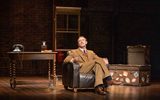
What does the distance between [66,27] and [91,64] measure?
4962 mm

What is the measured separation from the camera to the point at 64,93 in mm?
8844

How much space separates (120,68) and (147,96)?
2157 mm

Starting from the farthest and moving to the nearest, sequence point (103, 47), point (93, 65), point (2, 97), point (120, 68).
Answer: point (103, 47) < point (120, 68) < point (93, 65) < point (2, 97)

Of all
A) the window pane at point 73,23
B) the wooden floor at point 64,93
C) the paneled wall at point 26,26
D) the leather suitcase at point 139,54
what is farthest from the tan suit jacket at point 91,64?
the window pane at point 73,23

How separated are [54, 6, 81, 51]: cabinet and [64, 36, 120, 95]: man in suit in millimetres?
4330

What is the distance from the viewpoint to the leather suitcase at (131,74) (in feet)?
→ 34.1

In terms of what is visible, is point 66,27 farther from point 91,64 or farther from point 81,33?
point 91,64

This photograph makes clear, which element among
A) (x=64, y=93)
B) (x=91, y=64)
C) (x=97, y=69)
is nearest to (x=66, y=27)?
(x=91, y=64)

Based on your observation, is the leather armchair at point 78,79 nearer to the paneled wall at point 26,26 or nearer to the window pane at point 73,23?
the paneled wall at point 26,26

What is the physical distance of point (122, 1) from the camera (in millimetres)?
14391

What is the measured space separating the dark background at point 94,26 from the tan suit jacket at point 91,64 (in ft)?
12.6

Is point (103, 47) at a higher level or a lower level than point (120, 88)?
higher

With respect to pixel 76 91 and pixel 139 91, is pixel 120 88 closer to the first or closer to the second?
pixel 139 91

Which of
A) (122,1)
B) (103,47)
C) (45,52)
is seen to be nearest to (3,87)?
(45,52)
